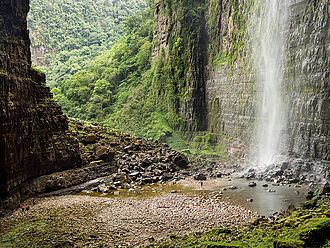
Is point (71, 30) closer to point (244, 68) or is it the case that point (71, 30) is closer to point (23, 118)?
point (244, 68)

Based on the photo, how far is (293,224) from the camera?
1077 centimetres

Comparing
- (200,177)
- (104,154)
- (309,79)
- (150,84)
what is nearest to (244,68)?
(309,79)

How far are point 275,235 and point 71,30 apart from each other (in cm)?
8361

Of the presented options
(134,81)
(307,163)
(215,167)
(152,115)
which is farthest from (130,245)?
(134,81)

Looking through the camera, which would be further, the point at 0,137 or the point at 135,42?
the point at 135,42

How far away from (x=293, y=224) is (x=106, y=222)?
6.69 meters

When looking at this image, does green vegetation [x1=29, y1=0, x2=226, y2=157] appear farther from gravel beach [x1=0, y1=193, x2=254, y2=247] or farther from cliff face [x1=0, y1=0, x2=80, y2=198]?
gravel beach [x1=0, y1=193, x2=254, y2=247]

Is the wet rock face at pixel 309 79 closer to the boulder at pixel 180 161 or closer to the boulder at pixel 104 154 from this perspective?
the boulder at pixel 180 161

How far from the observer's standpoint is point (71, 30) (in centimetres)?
8606

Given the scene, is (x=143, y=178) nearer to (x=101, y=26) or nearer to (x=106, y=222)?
(x=106, y=222)

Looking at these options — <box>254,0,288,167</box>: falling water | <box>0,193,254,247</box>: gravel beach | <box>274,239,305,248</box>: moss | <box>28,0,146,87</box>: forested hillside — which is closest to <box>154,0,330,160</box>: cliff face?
<box>254,0,288,167</box>: falling water

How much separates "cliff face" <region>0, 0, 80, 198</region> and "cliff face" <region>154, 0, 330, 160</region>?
43.6ft

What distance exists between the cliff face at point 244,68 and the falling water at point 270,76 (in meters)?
0.87

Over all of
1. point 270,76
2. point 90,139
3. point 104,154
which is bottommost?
point 104,154
